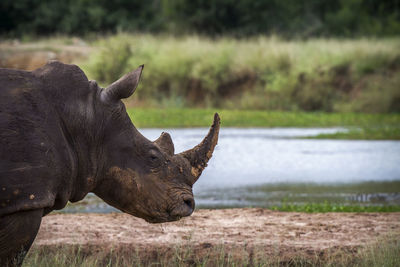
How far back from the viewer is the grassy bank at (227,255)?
5594mm

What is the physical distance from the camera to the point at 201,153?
470cm

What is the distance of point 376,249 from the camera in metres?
5.80

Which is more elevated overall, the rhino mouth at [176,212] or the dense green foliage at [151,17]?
the dense green foliage at [151,17]

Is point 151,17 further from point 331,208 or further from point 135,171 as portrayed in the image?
point 135,171

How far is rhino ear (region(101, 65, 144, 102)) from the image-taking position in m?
4.23

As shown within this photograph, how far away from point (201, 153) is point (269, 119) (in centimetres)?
1608

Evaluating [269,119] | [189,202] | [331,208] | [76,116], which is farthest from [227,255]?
[269,119]

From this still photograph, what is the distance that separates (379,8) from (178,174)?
142 ft

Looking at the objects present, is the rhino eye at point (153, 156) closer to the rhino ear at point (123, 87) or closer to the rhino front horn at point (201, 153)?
the rhino front horn at point (201, 153)

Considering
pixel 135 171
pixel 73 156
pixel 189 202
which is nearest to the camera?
pixel 73 156

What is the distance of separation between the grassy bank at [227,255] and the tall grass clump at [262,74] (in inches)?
687

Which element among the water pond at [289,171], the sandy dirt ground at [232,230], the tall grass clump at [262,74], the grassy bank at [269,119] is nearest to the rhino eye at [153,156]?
the sandy dirt ground at [232,230]

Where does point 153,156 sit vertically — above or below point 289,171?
below

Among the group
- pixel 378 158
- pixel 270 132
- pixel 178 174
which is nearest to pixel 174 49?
pixel 270 132
